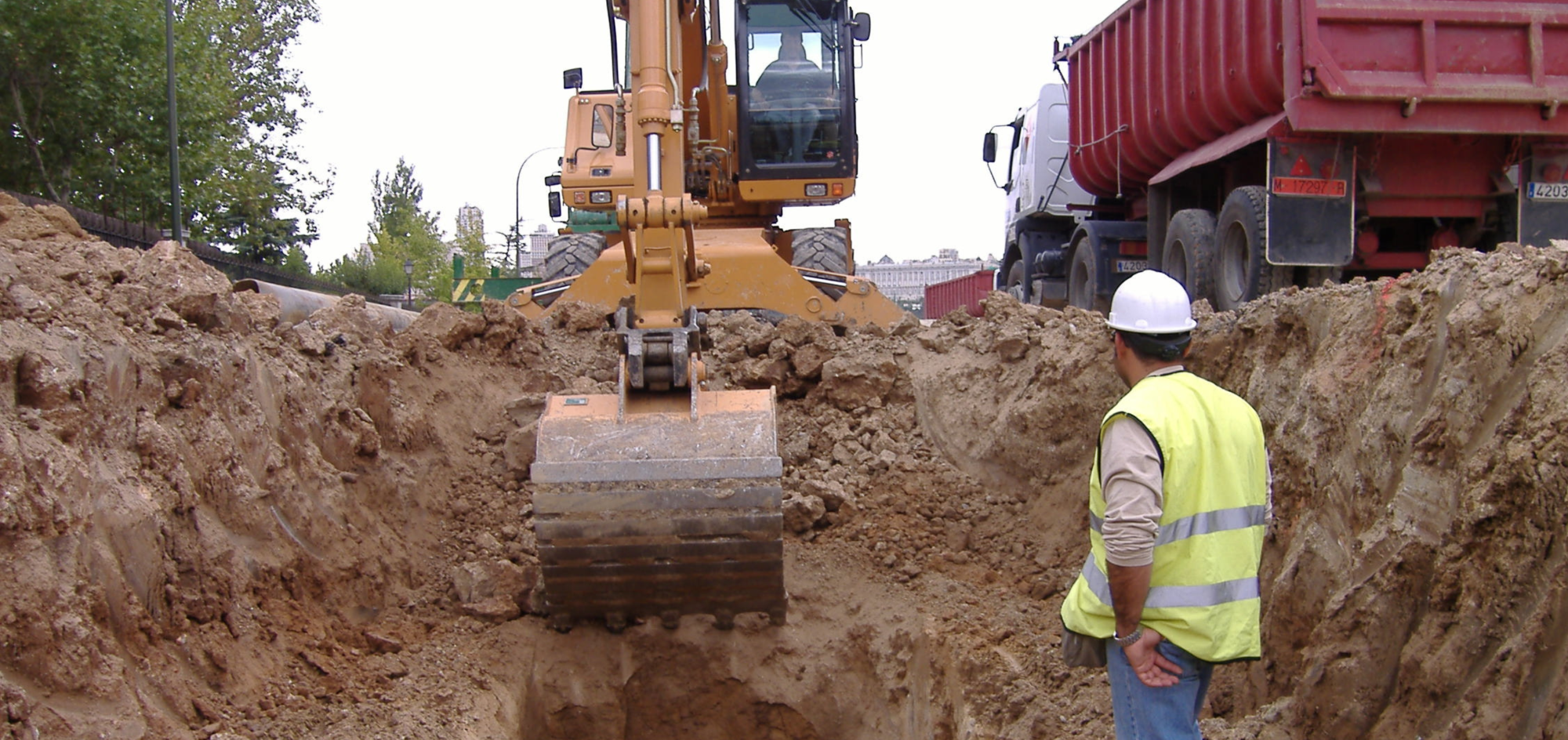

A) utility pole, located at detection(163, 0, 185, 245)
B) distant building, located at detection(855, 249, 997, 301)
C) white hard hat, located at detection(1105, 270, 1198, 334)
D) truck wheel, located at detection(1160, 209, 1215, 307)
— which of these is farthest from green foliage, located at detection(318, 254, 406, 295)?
white hard hat, located at detection(1105, 270, 1198, 334)

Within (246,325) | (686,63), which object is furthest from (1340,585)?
(686,63)

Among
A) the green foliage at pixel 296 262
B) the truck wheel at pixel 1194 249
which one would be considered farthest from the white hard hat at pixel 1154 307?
the green foliage at pixel 296 262

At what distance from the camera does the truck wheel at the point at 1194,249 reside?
844cm

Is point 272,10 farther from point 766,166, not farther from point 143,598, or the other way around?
point 143,598

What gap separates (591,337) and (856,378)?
196cm

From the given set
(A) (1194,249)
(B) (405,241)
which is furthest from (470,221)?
(A) (1194,249)

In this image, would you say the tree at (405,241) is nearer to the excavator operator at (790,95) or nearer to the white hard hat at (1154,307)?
the excavator operator at (790,95)

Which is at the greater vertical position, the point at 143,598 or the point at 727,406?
the point at 727,406

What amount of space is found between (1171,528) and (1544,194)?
6202 millimetres

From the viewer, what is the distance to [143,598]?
11.8 feet

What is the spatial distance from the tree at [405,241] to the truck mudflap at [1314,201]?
26.4 m

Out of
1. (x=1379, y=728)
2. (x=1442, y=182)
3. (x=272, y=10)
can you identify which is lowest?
(x=1379, y=728)

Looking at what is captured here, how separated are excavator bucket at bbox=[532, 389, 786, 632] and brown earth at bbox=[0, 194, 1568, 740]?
70 centimetres

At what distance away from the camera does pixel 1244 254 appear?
8.05 m
